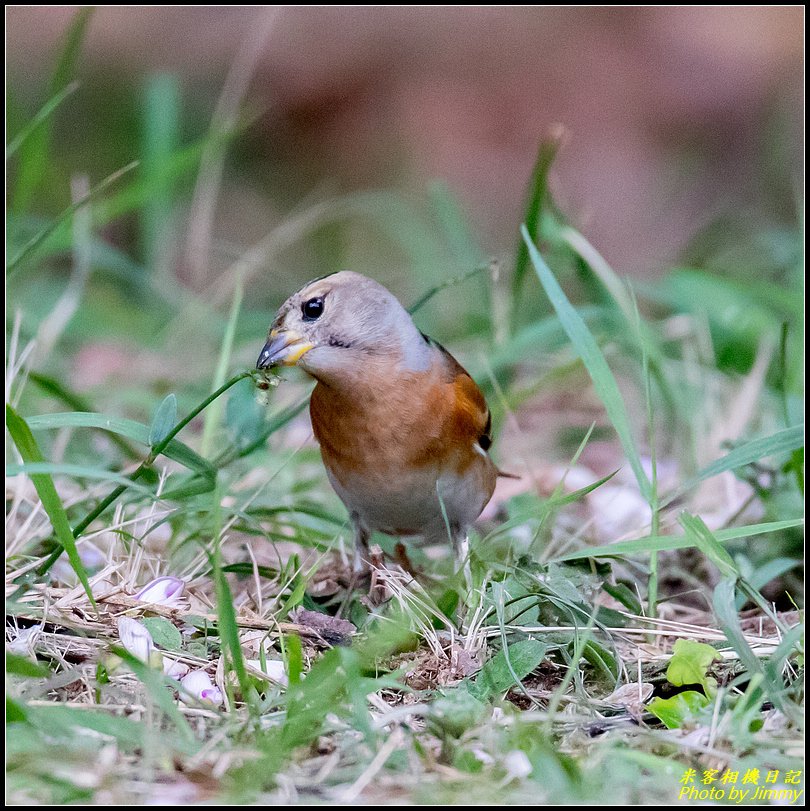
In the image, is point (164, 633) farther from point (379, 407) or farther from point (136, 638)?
point (379, 407)

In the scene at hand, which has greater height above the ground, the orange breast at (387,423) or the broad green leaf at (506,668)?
the orange breast at (387,423)

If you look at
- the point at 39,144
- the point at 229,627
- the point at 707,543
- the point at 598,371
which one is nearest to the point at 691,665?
the point at 707,543

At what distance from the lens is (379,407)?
345 centimetres

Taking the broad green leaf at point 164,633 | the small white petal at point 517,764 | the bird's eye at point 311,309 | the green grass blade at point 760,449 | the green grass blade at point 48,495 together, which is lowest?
the small white petal at point 517,764

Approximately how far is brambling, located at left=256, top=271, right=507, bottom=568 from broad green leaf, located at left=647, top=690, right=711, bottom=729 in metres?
1.01

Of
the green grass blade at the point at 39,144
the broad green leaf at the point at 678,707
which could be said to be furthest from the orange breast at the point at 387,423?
the green grass blade at the point at 39,144

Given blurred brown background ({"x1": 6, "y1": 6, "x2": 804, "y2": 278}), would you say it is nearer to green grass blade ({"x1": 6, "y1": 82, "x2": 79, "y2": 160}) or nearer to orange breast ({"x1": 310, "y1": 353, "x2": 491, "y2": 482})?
green grass blade ({"x1": 6, "y1": 82, "x2": 79, "y2": 160})

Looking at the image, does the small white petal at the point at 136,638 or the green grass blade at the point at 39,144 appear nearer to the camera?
the small white petal at the point at 136,638

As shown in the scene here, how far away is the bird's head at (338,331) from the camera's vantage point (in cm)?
328

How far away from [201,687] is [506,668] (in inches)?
31.7

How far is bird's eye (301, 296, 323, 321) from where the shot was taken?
332 cm

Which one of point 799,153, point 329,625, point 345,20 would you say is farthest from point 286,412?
point 345,20

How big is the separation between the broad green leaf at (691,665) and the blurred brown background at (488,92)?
877cm

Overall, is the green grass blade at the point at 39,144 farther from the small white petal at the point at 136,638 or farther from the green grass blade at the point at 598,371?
the small white petal at the point at 136,638
